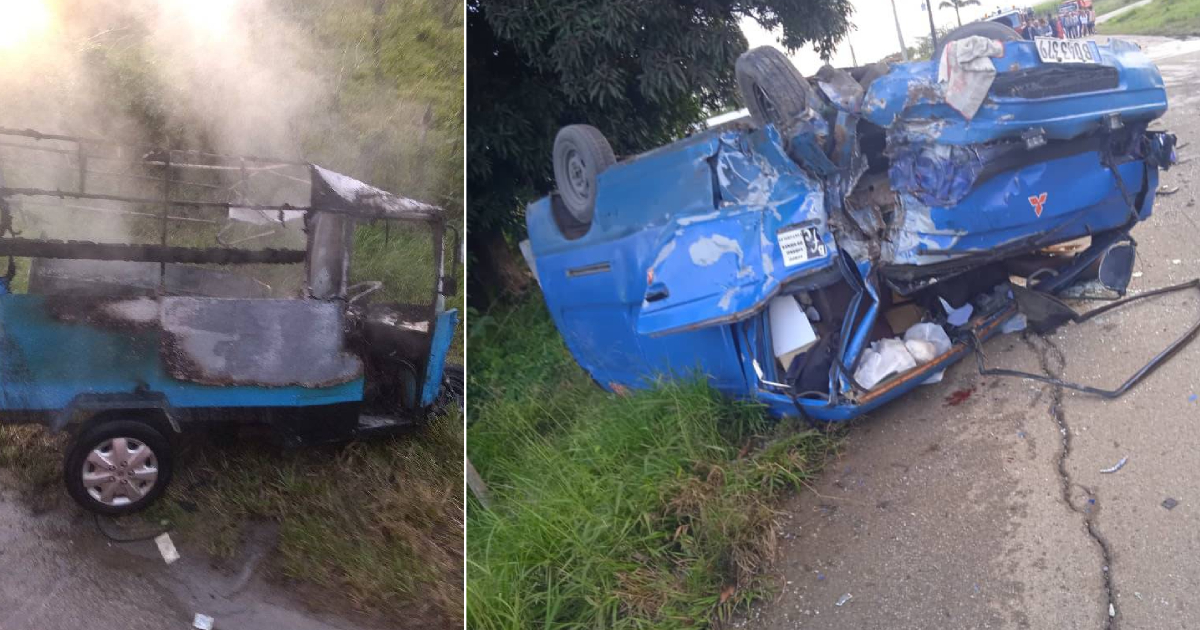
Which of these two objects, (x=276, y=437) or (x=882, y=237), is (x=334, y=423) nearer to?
(x=276, y=437)

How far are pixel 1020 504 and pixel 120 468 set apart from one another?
2.59 m

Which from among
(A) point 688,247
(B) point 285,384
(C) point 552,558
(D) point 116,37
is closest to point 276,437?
(B) point 285,384

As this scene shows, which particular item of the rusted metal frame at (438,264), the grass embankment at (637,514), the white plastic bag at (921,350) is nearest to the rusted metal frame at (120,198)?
the rusted metal frame at (438,264)

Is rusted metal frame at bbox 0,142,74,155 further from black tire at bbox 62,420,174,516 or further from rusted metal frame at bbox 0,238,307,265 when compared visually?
black tire at bbox 62,420,174,516

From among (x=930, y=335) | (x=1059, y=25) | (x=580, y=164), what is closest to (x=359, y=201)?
(x=930, y=335)

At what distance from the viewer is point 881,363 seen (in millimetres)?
3383

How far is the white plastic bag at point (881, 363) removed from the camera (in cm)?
336

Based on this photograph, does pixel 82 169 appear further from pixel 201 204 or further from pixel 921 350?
pixel 921 350

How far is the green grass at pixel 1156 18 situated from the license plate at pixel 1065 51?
11.3ft

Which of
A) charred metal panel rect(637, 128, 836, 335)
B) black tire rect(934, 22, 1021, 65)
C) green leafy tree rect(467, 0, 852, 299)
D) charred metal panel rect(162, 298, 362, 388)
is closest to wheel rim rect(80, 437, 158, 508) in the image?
charred metal panel rect(162, 298, 362, 388)

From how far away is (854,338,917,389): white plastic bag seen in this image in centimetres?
336

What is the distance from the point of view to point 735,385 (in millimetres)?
3641

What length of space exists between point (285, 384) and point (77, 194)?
386 mm

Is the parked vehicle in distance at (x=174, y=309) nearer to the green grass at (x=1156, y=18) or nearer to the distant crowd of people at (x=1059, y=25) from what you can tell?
the distant crowd of people at (x=1059, y=25)
